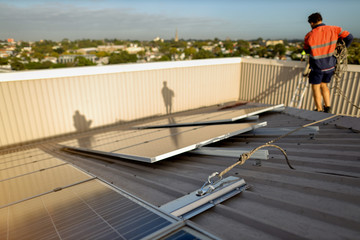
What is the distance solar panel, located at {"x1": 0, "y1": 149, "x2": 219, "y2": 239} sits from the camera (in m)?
2.27

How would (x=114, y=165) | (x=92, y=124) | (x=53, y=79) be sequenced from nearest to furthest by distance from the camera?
1. (x=114, y=165)
2. (x=53, y=79)
3. (x=92, y=124)

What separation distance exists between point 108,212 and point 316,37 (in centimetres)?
783

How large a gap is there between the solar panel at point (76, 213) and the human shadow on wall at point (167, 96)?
31.4 ft

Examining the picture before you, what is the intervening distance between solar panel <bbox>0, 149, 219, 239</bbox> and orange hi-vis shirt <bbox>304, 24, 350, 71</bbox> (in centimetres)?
747

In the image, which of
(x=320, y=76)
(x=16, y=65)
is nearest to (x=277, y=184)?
(x=320, y=76)

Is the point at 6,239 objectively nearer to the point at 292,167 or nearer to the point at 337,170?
the point at 292,167

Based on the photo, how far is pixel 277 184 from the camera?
341 cm

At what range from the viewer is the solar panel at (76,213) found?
2270 millimetres

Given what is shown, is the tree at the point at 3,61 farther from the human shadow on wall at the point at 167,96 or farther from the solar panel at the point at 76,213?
the solar panel at the point at 76,213

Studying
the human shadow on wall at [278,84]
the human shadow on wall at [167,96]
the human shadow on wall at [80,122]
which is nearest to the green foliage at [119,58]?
the human shadow on wall at [167,96]

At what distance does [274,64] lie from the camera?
531 inches

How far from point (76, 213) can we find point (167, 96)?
430 inches

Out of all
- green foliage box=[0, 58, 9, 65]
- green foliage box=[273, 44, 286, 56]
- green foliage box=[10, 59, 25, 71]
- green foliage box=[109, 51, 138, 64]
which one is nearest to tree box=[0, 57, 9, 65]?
green foliage box=[0, 58, 9, 65]

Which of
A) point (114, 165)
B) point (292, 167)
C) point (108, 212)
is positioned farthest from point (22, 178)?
point (292, 167)
